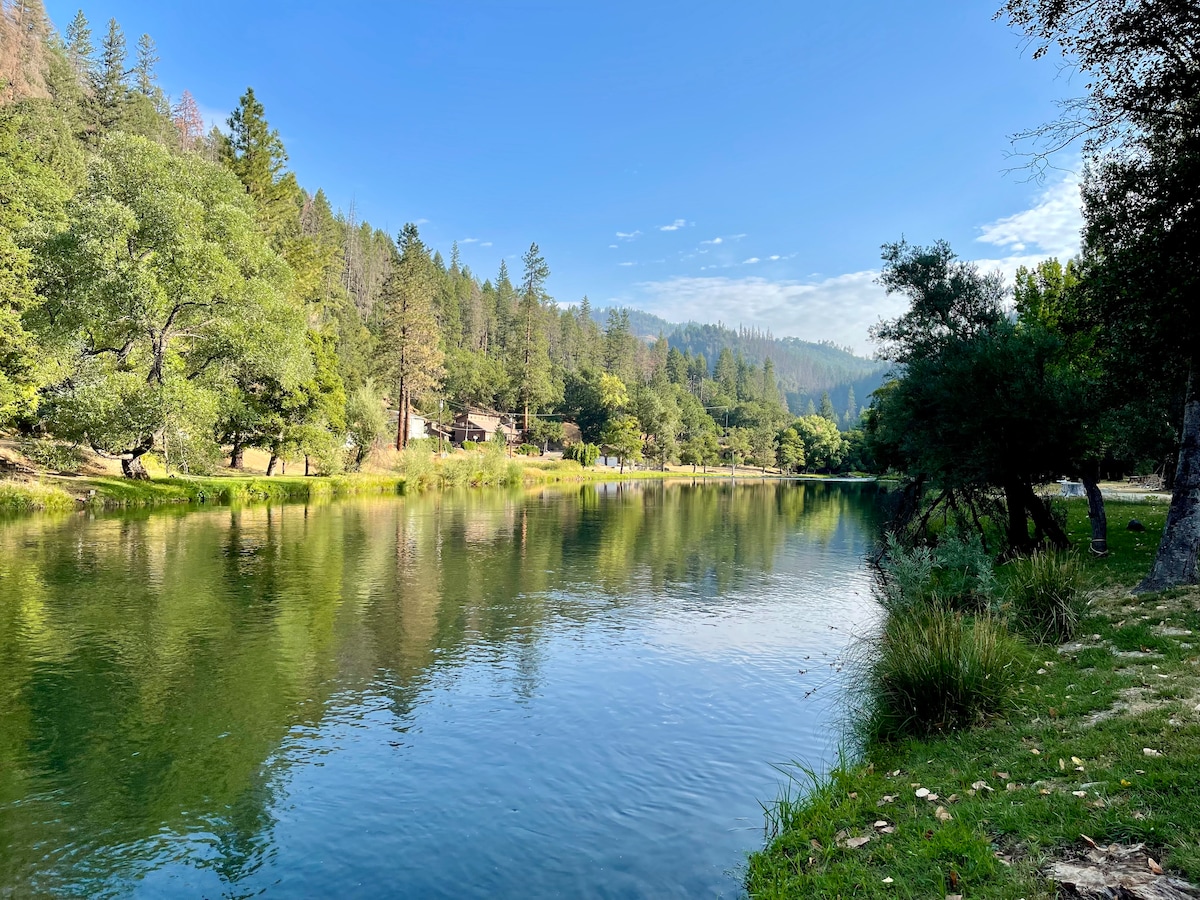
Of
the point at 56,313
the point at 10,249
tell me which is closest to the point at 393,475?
the point at 56,313

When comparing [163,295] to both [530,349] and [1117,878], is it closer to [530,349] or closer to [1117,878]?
[1117,878]

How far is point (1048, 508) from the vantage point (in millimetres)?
20109

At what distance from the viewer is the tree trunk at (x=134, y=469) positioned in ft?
135

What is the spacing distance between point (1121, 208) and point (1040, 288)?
151ft

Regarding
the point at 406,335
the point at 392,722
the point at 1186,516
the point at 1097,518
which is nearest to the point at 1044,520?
the point at 1097,518

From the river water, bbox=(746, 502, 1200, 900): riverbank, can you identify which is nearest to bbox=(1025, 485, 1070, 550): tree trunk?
the river water

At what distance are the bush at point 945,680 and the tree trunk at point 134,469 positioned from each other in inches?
1709

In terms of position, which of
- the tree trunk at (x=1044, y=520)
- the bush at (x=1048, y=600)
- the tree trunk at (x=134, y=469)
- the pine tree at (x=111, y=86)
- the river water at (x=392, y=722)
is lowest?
the river water at (x=392, y=722)

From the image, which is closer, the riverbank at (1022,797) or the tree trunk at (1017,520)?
the riverbank at (1022,797)

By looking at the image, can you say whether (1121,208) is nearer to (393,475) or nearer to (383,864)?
(383,864)

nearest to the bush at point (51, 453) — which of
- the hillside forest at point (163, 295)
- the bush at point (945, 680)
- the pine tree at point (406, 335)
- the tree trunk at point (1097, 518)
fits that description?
the hillside forest at point (163, 295)

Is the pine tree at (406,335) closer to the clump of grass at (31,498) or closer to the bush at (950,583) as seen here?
the clump of grass at (31,498)

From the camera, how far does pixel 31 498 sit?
110ft

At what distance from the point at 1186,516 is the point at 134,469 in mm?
47388
